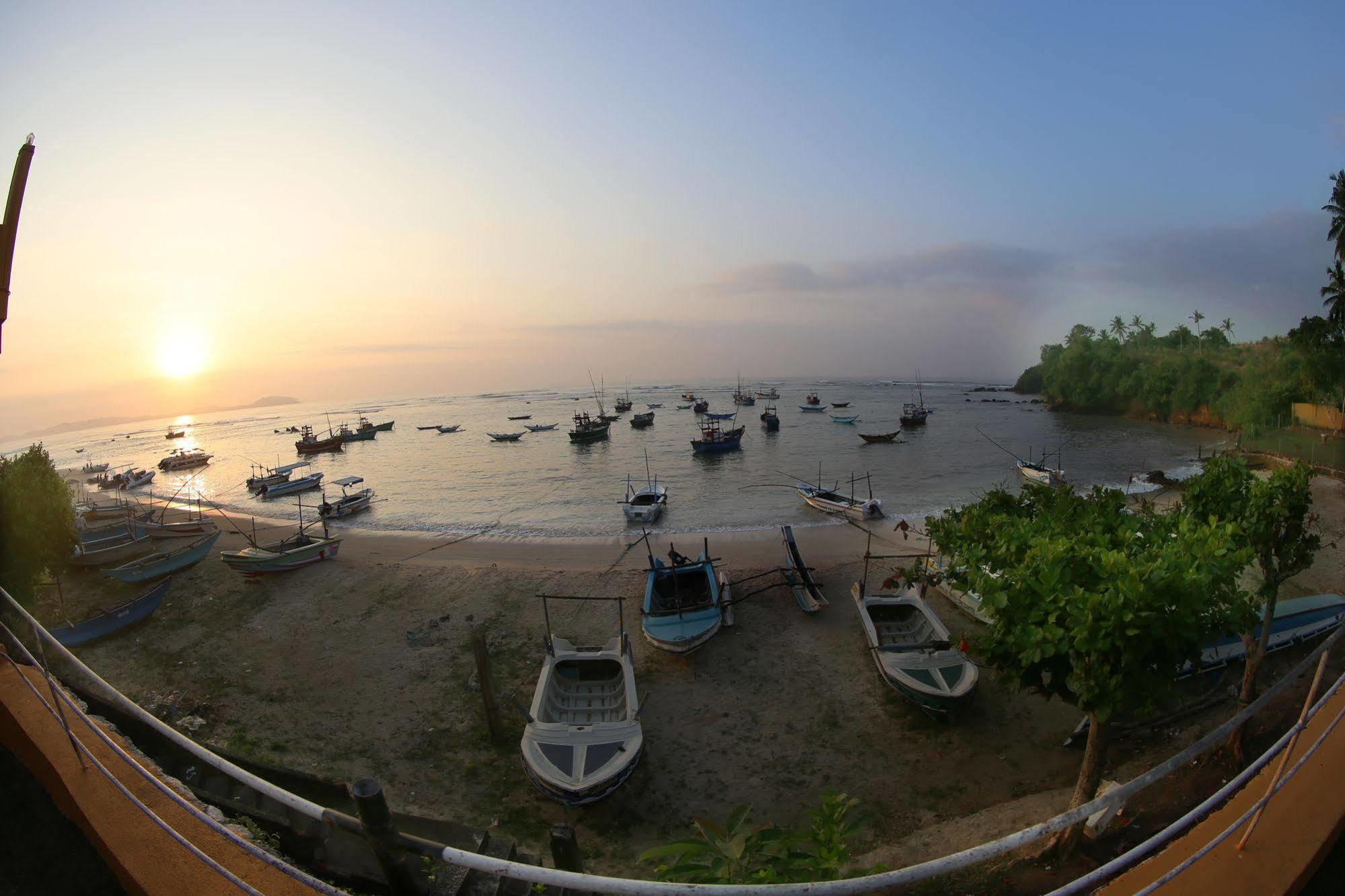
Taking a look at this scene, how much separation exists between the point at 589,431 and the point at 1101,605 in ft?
200

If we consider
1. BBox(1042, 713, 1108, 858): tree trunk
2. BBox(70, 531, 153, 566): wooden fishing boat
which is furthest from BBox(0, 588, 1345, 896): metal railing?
BBox(70, 531, 153, 566): wooden fishing boat

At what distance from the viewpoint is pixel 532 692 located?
12.8m

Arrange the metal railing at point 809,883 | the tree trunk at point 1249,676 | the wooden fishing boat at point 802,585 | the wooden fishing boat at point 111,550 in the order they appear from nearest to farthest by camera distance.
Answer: the metal railing at point 809,883
the tree trunk at point 1249,676
the wooden fishing boat at point 802,585
the wooden fishing boat at point 111,550

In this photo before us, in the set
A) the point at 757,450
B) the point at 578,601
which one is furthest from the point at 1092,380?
the point at 578,601

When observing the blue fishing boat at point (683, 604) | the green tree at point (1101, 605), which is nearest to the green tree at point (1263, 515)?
the green tree at point (1101, 605)

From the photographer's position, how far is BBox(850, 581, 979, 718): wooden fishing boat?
10758 mm

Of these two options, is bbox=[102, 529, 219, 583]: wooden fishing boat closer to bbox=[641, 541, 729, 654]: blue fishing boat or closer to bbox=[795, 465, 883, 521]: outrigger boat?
bbox=[641, 541, 729, 654]: blue fishing boat

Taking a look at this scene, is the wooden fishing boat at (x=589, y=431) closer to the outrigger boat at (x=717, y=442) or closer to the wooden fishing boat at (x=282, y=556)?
the outrigger boat at (x=717, y=442)

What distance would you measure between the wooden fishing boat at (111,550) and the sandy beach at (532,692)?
1.13 m

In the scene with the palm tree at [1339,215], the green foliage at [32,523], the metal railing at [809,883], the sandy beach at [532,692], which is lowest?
the sandy beach at [532,692]

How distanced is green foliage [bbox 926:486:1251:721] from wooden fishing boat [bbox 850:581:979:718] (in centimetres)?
460

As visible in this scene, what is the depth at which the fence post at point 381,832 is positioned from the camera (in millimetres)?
2953

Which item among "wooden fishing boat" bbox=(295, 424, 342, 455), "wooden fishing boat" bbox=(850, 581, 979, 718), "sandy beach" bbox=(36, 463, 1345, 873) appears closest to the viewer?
"sandy beach" bbox=(36, 463, 1345, 873)

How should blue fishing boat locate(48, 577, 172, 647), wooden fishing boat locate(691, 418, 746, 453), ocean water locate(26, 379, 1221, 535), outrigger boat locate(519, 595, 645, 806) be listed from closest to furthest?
outrigger boat locate(519, 595, 645, 806) → blue fishing boat locate(48, 577, 172, 647) → ocean water locate(26, 379, 1221, 535) → wooden fishing boat locate(691, 418, 746, 453)
